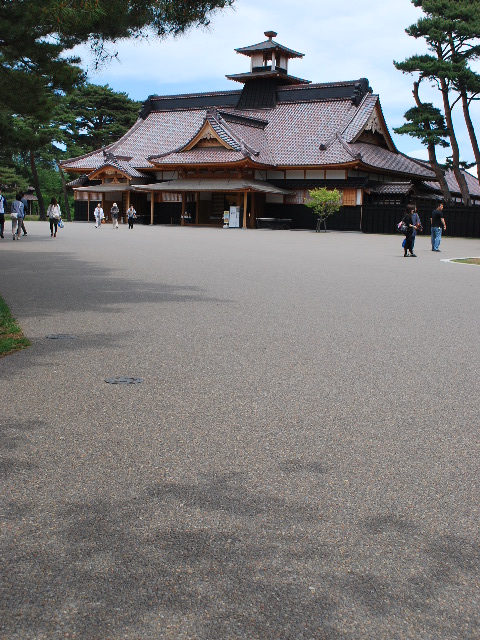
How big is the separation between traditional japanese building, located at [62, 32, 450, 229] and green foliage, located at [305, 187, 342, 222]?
2.40 meters

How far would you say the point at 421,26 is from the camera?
1615 inches

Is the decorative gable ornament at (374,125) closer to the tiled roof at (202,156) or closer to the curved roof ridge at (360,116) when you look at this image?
the curved roof ridge at (360,116)

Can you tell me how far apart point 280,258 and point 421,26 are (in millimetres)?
26566

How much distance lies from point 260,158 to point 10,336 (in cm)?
4072

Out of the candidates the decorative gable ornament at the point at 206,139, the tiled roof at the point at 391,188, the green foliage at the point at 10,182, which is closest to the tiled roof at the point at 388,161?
the tiled roof at the point at 391,188

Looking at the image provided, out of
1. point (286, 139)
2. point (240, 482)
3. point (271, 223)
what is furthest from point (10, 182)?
point (240, 482)

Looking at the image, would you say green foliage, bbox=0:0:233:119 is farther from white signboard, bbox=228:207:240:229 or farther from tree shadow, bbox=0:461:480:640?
white signboard, bbox=228:207:240:229

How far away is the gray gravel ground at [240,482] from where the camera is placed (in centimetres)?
279

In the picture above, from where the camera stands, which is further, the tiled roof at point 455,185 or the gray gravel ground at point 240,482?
the tiled roof at point 455,185

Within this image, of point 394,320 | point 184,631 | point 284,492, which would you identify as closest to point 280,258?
point 394,320

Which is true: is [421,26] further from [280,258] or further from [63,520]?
[63,520]

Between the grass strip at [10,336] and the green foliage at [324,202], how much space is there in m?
34.0

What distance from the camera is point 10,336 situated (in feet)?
26.2

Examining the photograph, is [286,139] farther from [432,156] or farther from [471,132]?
[471,132]
